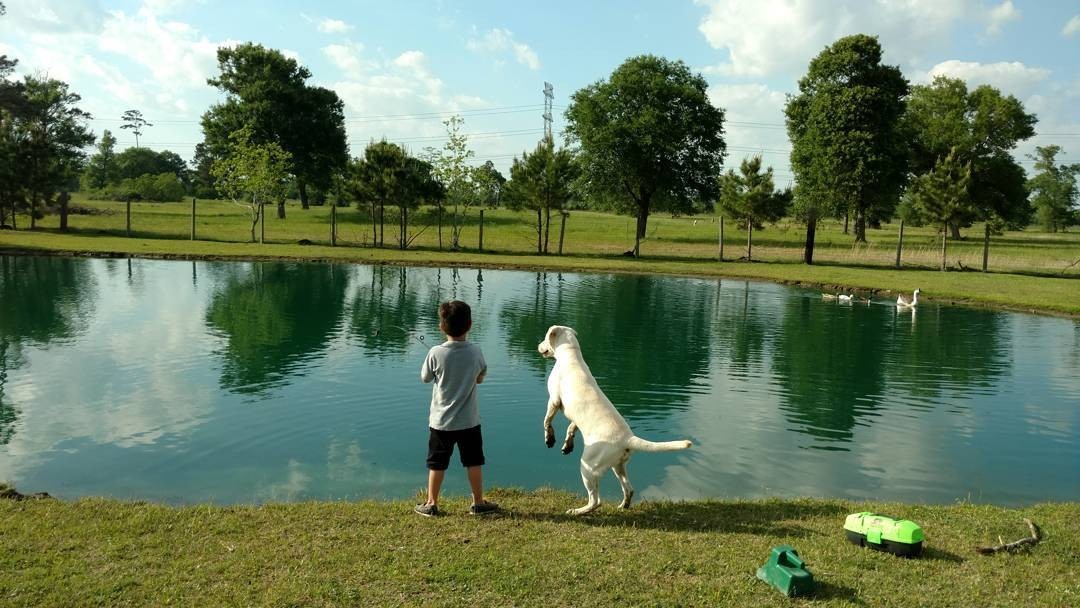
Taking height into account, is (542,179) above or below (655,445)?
above

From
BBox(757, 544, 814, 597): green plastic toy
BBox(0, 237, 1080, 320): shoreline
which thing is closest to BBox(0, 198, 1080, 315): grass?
BBox(0, 237, 1080, 320): shoreline

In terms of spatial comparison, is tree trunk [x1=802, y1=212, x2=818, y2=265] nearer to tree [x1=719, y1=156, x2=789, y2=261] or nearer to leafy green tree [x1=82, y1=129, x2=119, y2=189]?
tree [x1=719, y1=156, x2=789, y2=261]

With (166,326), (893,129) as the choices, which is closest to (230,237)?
(166,326)

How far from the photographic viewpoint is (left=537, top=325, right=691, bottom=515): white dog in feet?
22.3

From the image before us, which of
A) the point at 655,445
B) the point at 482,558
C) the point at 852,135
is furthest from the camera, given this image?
the point at 852,135

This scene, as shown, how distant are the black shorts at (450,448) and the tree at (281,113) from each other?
5789cm

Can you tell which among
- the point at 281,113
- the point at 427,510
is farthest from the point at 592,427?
the point at 281,113

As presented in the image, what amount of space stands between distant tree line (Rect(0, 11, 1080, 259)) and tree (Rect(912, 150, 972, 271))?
0.36 feet

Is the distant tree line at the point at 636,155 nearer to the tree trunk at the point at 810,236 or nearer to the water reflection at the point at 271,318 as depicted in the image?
the tree trunk at the point at 810,236

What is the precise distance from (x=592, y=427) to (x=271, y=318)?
1585cm

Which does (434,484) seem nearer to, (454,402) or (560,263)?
(454,402)

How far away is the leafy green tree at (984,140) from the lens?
62188mm

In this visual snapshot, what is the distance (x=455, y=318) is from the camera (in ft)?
22.3

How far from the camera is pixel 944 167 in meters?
41.2
